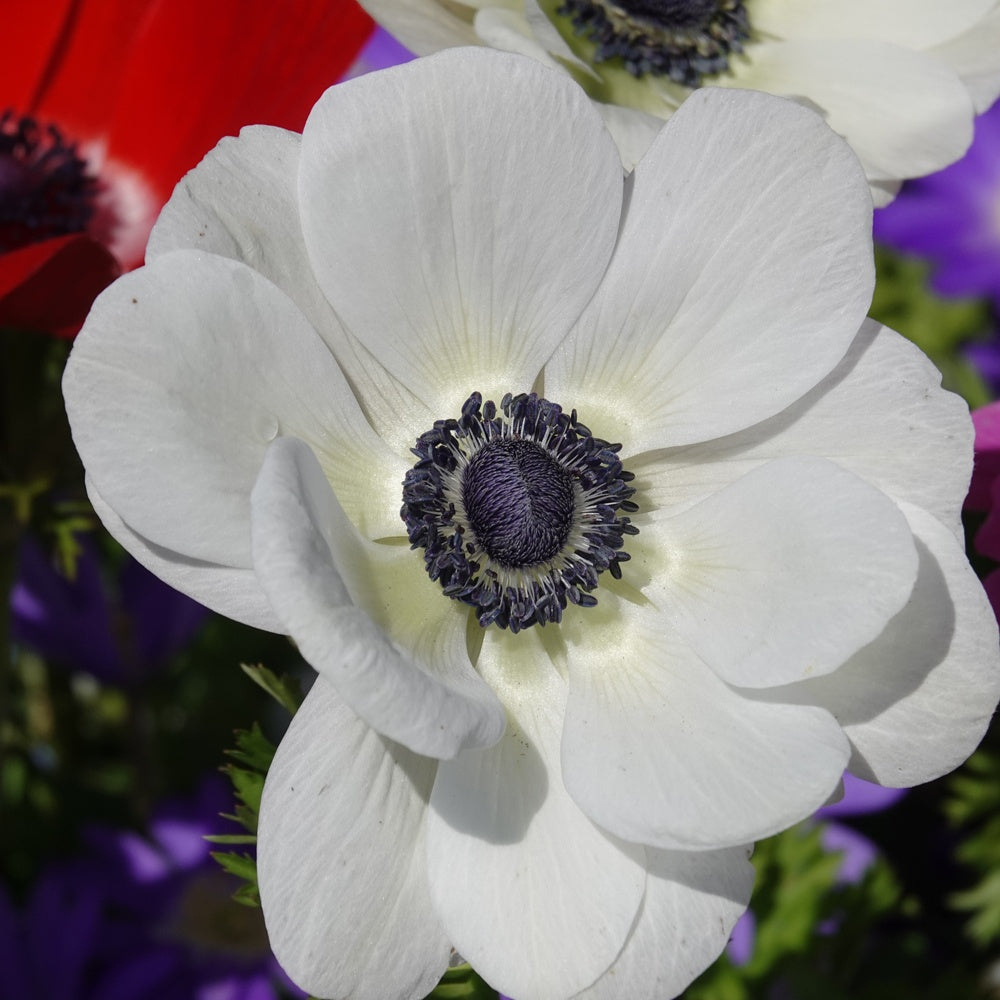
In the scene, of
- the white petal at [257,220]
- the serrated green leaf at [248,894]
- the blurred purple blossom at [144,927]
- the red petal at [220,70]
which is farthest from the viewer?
the blurred purple blossom at [144,927]

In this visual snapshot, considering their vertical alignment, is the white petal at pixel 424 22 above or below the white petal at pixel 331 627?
above

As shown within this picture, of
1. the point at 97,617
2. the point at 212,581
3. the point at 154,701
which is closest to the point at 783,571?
the point at 212,581

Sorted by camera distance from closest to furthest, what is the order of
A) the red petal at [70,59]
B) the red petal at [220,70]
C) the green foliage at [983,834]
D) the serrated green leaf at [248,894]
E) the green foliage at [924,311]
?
the serrated green leaf at [248,894]
the red petal at [220,70]
the red petal at [70,59]
the green foliage at [983,834]
the green foliage at [924,311]

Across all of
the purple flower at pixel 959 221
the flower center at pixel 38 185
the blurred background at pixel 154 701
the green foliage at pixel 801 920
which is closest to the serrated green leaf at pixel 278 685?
the blurred background at pixel 154 701

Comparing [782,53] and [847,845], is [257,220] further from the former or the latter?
[847,845]

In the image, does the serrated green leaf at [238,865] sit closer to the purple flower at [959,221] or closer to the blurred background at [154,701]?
the blurred background at [154,701]

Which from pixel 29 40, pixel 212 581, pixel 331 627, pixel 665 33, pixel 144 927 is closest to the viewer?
pixel 331 627

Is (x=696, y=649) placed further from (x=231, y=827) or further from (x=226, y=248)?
(x=231, y=827)
